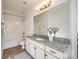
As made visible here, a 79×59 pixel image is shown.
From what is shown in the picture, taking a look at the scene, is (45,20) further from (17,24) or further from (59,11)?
(17,24)

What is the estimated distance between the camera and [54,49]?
118cm

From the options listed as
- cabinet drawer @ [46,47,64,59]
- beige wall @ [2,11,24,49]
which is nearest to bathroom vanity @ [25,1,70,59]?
cabinet drawer @ [46,47,64,59]

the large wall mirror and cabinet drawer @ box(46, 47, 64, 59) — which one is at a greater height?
the large wall mirror

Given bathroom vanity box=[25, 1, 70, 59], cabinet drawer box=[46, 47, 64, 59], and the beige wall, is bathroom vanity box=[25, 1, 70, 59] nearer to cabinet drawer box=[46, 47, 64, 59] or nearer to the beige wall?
cabinet drawer box=[46, 47, 64, 59]

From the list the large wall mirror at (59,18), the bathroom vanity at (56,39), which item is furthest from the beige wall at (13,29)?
the large wall mirror at (59,18)

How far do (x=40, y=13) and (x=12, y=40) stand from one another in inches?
83.0

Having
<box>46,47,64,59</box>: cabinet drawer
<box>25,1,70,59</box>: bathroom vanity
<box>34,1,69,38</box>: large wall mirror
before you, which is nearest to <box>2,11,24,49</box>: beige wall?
<box>25,1,70,59</box>: bathroom vanity

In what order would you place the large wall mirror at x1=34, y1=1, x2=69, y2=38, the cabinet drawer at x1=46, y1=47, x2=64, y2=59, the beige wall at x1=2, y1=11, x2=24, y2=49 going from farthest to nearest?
the beige wall at x1=2, y1=11, x2=24, y2=49 < the large wall mirror at x1=34, y1=1, x2=69, y2=38 < the cabinet drawer at x1=46, y1=47, x2=64, y2=59

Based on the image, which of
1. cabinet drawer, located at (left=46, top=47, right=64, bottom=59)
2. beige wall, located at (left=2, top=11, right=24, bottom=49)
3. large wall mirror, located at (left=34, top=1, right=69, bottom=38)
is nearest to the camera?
cabinet drawer, located at (left=46, top=47, right=64, bottom=59)

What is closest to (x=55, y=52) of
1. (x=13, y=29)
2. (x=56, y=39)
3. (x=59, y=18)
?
(x=56, y=39)

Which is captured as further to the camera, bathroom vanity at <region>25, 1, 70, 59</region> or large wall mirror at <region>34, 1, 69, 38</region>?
large wall mirror at <region>34, 1, 69, 38</region>

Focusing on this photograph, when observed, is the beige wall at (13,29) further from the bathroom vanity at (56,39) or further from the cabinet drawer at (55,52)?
the cabinet drawer at (55,52)

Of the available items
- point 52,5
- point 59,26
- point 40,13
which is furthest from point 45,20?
point 59,26

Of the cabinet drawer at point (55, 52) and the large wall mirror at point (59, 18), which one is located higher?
the large wall mirror at point (59, 18)
